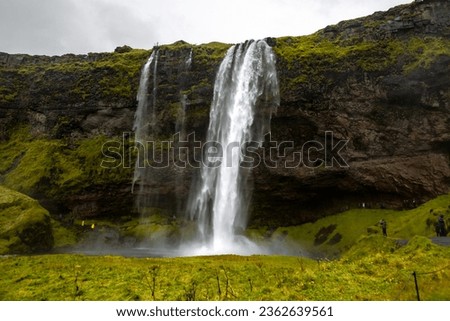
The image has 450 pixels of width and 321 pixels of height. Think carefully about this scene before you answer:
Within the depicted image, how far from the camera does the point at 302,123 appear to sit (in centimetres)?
6456

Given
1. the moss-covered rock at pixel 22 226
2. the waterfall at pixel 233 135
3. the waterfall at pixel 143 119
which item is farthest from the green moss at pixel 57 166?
the waterfall at pixel 233 135

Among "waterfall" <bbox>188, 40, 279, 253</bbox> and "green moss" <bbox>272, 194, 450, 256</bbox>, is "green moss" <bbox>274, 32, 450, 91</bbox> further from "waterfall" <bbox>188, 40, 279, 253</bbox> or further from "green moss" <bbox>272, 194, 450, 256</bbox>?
"green moss" <bbox>272, 194, 450, 256</bbox>

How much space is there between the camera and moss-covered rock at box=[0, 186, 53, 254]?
171ft

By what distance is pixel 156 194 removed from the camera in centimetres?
7288

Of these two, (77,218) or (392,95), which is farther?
(77,218)

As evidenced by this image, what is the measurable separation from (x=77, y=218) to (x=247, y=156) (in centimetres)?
3578

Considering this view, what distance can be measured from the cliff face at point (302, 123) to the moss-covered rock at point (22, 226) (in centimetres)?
1512

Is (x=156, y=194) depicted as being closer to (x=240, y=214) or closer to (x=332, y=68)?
(x=240, y=214)

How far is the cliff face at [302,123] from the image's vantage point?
59031 millimetres

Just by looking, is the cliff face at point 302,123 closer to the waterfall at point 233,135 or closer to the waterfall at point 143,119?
the waterfall at point 143,119

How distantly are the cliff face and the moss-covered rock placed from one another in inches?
595

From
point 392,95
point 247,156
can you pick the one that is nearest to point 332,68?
point 392,95

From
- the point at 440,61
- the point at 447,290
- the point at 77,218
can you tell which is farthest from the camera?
the point at 77,218

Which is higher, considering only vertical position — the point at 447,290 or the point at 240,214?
the point at 240,214
